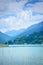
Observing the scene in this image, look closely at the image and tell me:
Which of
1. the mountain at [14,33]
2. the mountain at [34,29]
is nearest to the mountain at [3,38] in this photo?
the mountain at [14,33]

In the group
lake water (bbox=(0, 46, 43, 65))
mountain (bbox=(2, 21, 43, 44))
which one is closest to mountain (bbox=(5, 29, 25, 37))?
mountain (bbox=(2, 21, 43, 44))

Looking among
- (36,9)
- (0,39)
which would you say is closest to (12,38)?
(0,39)

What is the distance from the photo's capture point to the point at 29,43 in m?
2.82

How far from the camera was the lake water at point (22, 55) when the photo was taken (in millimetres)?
2779

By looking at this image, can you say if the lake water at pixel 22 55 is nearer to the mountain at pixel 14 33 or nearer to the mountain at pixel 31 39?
the mountain at pixel 31 39

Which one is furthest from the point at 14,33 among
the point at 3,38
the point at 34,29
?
the point at 34,29

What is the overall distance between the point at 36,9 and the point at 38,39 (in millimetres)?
502

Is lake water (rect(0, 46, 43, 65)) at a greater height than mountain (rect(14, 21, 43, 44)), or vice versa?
mountain (rect(14, 21, 43, 44))

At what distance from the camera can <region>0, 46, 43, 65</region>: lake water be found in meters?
2.78

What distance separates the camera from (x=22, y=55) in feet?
9.36

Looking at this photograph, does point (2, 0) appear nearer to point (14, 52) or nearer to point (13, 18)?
point (13, 18)

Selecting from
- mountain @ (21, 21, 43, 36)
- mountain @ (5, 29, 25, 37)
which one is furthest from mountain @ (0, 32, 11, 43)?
mountain @ (21, 21, 43, 36)

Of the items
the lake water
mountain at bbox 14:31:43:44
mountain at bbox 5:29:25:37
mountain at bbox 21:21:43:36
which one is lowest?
the lake water

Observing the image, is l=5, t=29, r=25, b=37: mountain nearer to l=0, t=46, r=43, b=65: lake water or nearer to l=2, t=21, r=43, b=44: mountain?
l=2, t=21, r=43, b=44: mountain
